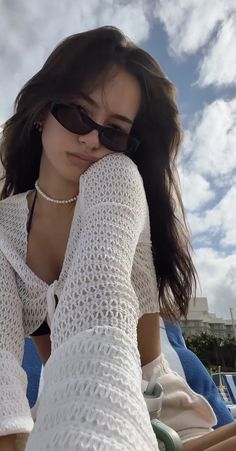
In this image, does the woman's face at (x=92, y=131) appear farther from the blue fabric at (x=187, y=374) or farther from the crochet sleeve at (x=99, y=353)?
the blue fabric at (x=187, y=374)

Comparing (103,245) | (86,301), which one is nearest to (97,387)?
(86,301)

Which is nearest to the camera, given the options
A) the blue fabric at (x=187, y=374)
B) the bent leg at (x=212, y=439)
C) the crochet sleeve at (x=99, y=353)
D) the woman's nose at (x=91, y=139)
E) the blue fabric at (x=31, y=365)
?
the crochet sleeve at (x=99, y=353)

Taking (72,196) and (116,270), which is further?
(72,196)

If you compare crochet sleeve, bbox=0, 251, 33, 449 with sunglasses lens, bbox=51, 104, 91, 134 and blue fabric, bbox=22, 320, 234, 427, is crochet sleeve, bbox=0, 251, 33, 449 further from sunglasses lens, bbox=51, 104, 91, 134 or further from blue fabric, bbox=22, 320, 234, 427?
blue fabric, bbox=22, 320, 234, 427

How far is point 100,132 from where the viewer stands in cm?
121

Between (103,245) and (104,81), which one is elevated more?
(104,81)

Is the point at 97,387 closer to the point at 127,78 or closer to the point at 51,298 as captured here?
the point at 51,298

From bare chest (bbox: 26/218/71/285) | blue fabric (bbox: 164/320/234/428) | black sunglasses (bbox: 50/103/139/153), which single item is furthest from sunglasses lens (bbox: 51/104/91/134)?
blue fabric (bbox: 164/320/234/428)

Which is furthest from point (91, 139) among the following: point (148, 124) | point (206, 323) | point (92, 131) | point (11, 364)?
point (206, 323)

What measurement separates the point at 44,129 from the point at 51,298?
0.49 meters

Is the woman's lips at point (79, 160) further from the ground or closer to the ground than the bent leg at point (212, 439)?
further from the ground

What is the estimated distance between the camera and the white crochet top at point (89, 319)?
54 cm

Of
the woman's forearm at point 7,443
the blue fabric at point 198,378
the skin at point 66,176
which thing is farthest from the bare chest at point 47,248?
the blue fabric at point 198,378

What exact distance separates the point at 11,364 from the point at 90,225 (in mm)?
282
